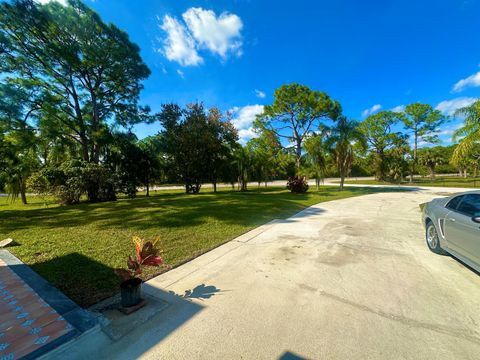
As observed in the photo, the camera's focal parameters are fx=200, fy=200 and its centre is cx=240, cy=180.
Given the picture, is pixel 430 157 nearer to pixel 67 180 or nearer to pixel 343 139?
pixel 343 139

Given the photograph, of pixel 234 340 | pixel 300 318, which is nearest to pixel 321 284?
pixel 300 318

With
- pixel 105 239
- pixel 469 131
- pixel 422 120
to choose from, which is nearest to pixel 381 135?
pixel 422 120

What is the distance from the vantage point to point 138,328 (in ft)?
7.25

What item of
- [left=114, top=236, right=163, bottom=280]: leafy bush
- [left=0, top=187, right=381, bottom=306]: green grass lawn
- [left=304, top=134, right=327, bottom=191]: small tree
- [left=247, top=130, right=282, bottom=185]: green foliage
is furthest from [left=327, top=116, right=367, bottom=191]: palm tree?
[left=114, top=236, right=163, bottom=280]: leafy bush

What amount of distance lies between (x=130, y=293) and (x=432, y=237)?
19.1ft

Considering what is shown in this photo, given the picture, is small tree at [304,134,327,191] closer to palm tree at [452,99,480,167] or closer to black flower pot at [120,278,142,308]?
palm tree at [452,99,480,167]

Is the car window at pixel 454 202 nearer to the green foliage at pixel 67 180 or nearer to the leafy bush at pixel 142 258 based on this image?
the leafy bush at pixel 142 258

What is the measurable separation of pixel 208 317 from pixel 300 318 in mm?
1084

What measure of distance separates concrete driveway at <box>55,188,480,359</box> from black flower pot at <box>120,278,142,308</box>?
1.17ft

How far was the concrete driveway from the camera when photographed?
76.2 inches

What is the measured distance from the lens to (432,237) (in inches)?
169

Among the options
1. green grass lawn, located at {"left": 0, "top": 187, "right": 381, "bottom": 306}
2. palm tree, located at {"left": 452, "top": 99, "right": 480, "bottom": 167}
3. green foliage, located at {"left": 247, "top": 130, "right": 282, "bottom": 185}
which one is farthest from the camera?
green foliage, located at {"left": 247, "top": 130, "right": 282, "bottom": 185}

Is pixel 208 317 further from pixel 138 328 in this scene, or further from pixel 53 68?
pixel 53 68

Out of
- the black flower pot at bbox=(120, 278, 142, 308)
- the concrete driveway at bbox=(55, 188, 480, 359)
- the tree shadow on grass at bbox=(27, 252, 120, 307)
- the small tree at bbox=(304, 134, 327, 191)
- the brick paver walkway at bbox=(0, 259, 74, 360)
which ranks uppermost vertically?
the small tree at bbox=(304, 134, 327, 191)
